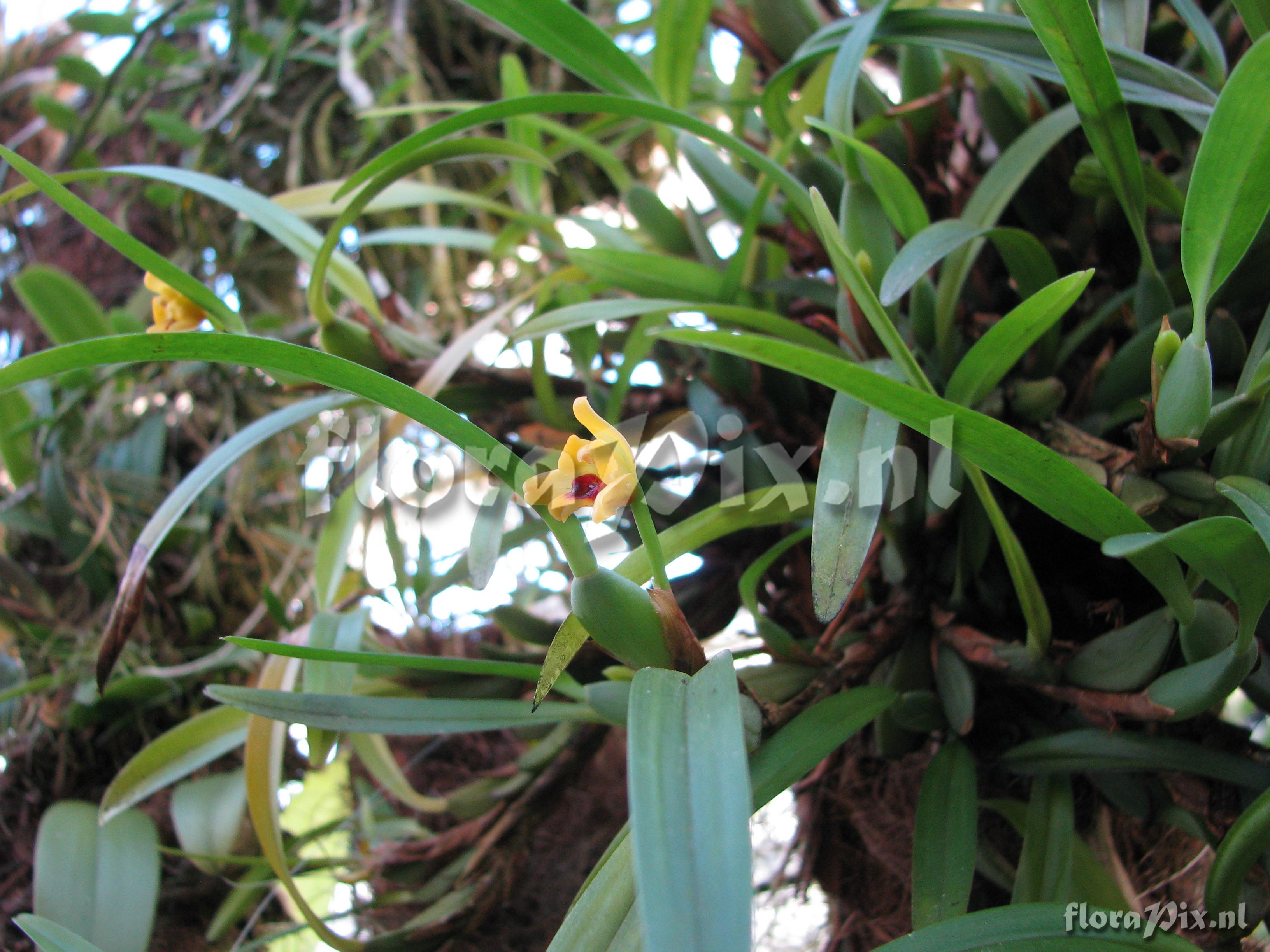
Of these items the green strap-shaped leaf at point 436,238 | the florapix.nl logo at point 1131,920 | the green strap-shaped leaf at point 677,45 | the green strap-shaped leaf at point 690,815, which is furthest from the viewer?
the green strap-shaped leaf at point 436,238

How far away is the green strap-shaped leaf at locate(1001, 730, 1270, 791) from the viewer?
0.35m

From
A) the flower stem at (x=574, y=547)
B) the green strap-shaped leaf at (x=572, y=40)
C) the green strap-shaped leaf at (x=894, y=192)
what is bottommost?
the flower stem at (x=574, y=547)

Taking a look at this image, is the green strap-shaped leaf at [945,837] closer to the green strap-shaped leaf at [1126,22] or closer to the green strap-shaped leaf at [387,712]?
the green strap-shaped leaf at [387,712]

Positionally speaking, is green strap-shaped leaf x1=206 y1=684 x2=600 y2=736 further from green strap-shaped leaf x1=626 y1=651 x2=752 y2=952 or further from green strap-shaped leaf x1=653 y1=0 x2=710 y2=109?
green strap-shaped leaf x1=653 y1=0 x2=710 y2=109

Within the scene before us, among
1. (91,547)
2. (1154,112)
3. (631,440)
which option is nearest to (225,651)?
(91,547)

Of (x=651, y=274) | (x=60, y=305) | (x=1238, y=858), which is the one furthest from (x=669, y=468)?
(x=60, y=305)

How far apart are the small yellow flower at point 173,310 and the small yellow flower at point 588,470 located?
294 mm

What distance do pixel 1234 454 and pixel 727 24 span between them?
45cm

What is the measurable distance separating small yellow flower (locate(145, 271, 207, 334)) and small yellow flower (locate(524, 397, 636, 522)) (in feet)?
0.96

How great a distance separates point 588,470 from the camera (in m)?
0.28

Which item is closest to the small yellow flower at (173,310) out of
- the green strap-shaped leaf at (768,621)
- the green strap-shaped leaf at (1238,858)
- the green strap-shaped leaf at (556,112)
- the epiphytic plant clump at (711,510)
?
the epiphytic plant clump at (711,510)

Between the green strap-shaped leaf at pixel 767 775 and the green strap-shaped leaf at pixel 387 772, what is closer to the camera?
the green strap-shaped leaf at pixel 767 775

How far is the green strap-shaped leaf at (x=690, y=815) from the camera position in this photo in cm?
20

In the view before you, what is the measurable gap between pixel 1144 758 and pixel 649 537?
254 mm
